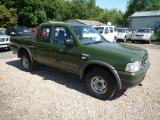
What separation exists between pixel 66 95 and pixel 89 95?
0.62m

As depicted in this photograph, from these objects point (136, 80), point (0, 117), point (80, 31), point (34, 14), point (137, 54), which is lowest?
point (0, 117)

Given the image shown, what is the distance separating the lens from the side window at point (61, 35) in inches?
261

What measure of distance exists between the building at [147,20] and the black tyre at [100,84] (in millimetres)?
31985

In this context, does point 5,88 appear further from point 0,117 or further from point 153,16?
point 153,16

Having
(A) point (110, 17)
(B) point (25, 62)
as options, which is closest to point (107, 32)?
(B) point (25, 62)

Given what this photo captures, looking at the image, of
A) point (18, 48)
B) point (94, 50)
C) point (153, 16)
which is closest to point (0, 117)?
point (94, 50)

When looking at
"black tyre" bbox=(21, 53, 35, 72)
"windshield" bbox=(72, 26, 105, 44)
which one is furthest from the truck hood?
"black tyre" bbox=(21, 53, 35, 72)

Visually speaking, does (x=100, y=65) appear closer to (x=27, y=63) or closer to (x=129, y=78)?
(x=129, y=78)

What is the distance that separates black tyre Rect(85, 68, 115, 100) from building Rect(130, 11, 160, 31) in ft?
105

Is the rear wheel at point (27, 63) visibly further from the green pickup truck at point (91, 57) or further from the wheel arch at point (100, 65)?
the wheel arch at point (100, 65)

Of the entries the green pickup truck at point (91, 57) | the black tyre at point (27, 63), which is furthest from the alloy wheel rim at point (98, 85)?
the black tyre at point (27, 63)

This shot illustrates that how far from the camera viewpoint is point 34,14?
34.7 metres

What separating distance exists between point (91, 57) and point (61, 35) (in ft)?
4.88

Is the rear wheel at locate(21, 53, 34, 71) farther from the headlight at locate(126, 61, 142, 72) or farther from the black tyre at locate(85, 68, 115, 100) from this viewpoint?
the headlight at locate(126, 61, 142, 72)
